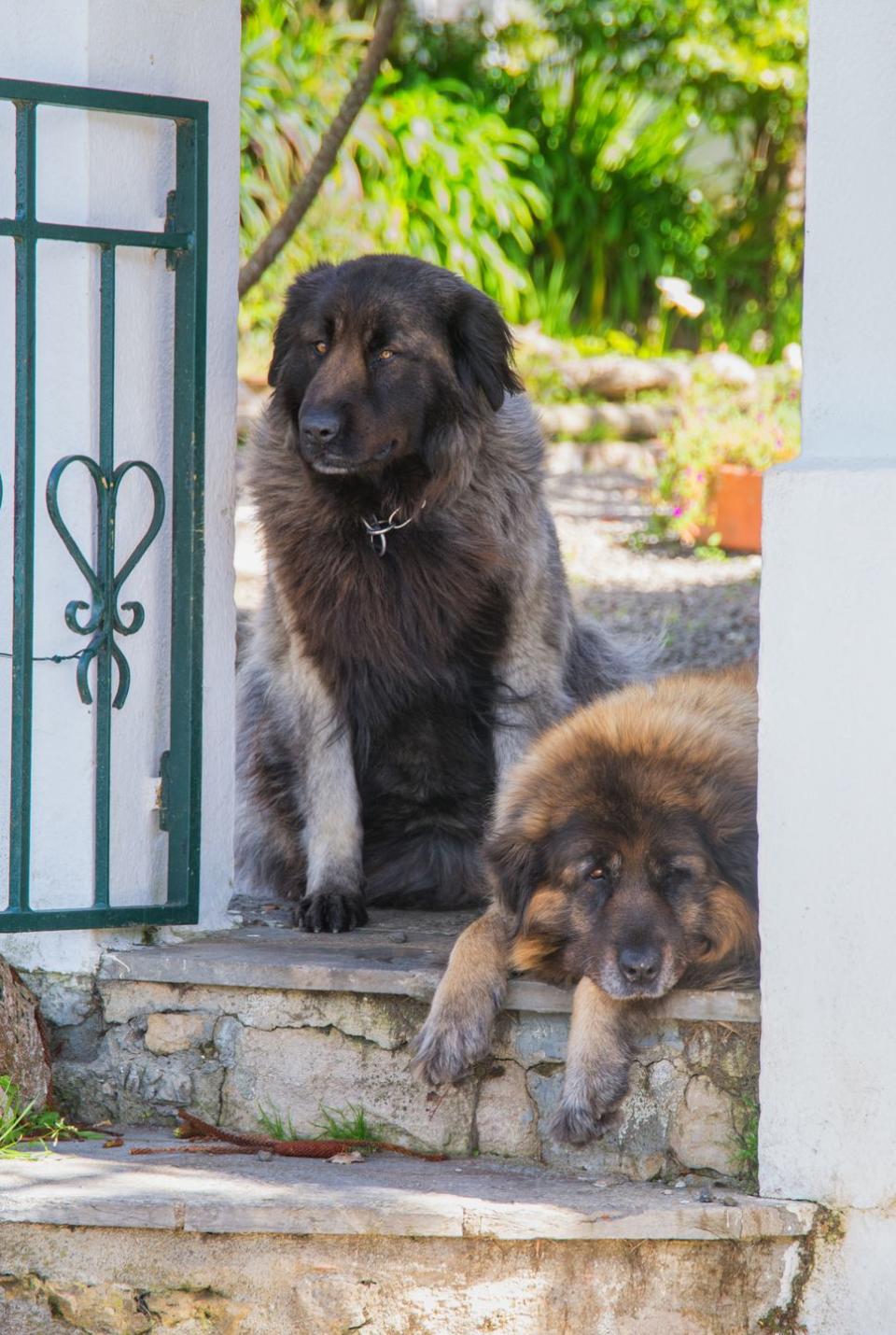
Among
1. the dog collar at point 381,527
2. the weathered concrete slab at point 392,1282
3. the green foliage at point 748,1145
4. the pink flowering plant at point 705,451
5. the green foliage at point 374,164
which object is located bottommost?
the weathered concrete slab at point 392,1282

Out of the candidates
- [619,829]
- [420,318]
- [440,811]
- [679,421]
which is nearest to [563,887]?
[619,829]

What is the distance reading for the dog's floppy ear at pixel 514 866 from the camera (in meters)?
3.56

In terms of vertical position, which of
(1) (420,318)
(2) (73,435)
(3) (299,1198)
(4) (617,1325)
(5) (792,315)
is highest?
(5) (792,315)

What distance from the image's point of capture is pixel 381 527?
432 cm

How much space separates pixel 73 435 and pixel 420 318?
890 mm

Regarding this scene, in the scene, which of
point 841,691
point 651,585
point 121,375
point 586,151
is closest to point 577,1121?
point 841,691

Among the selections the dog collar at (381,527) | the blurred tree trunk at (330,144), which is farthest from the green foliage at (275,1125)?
the blurred tree trunk at (330,144)

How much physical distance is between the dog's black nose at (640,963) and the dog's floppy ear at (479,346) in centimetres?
156

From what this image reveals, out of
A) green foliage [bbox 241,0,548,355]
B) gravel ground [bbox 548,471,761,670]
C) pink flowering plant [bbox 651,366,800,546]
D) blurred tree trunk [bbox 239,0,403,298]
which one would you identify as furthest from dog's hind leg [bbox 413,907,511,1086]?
green foliage [bbox 241,0,548,355]

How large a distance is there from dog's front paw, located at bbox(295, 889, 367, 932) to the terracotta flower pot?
5828 mm

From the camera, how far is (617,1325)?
131 inches

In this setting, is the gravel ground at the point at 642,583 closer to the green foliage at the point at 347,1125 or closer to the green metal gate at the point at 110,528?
the green metal gate at the point at 110,528

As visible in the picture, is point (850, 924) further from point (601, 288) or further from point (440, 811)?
point (601, 288)

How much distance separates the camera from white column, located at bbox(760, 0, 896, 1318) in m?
3.11
